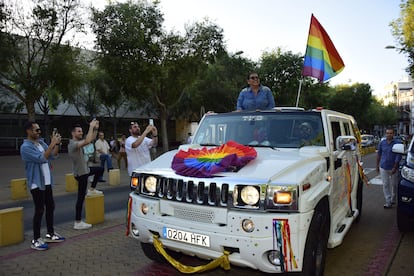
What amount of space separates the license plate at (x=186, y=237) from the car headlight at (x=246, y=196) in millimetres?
447

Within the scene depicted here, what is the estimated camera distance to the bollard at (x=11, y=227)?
5570 millimetres

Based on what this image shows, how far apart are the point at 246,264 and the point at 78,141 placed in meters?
A: 4.13

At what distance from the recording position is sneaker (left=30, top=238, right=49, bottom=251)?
17.6 ft

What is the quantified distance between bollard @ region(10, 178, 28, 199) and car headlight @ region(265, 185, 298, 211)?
849 cm

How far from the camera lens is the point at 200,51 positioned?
830 inches

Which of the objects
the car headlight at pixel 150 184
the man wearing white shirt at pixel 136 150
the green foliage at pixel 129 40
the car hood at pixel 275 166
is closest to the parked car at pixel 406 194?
the car hood at pixel 275 166

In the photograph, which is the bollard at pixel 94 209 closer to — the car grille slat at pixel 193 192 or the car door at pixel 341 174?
the car grille slat at pixel 193 192

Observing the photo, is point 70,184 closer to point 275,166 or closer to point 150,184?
point 150,184

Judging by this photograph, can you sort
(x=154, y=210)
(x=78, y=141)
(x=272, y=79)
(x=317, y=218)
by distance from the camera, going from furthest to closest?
(x=272, y=79) < (x=78, y=141) < (x=154, y=210) < (x=317, y=218)

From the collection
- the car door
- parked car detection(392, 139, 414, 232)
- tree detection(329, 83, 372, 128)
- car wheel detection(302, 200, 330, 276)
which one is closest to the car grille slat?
car wheel detection(302, 200, 330, 276)

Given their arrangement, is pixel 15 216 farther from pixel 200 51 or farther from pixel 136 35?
pixel 200 51

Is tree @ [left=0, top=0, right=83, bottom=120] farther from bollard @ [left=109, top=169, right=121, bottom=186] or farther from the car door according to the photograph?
the car door

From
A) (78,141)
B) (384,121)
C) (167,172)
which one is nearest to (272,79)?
(78,141)

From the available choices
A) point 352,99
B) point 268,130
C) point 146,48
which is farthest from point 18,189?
point 352,99
